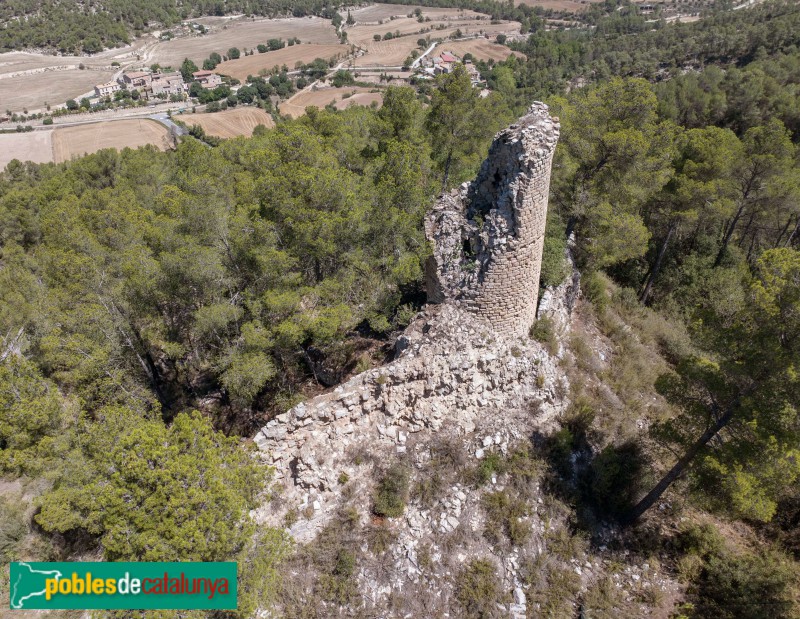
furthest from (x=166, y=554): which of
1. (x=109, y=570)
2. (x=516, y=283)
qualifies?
(x=516, y=283)

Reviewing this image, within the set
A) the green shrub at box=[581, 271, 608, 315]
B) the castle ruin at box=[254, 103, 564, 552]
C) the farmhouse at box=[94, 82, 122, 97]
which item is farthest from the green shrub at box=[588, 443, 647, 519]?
the farmhouse at box=[94, 82, 122, 97]

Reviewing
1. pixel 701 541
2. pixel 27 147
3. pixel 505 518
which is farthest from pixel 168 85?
pixel 701 541

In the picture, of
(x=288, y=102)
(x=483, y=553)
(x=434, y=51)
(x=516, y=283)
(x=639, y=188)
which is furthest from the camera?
(x=434, y=51)

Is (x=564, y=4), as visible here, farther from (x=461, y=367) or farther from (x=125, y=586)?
(x=125, y=586)

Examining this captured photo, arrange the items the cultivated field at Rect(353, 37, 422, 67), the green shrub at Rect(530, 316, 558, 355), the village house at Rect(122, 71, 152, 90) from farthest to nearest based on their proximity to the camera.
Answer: the cultivated field at Rect(353, 37, 422, 67) → the village house at Rect(122, 71, 152, 90) → the green shrub at Rect(530, 316, 558, 355)

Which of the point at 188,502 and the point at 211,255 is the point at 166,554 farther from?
the point at 211,255

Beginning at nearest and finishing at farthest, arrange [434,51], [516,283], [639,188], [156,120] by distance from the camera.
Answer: [516,283] < [639,188] < [156,120] < [434,51]

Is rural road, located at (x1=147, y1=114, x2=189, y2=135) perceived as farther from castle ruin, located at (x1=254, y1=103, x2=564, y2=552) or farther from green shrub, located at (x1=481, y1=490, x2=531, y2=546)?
green shrub, located at (x1=481, y1=490, x2=531, y2=546)
